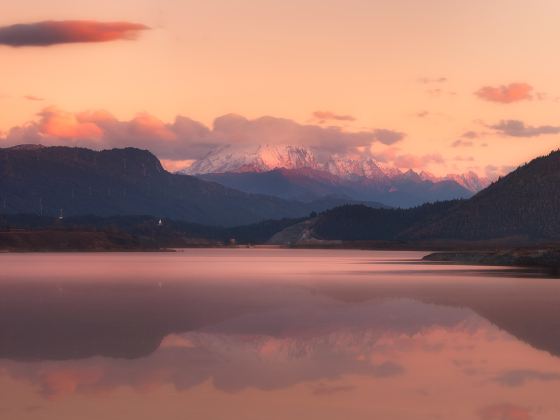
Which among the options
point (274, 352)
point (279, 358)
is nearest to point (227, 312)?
point (274, 352)

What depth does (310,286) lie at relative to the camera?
254ft

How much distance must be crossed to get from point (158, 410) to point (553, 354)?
16654mm

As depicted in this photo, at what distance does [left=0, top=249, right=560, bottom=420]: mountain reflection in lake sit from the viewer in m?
22.9

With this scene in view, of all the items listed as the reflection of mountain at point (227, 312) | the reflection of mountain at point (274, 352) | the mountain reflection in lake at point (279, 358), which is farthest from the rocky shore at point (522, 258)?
the reflection of mountain at point (274, 352)

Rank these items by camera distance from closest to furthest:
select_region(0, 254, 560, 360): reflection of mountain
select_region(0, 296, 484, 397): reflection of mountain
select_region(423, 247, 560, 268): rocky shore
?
select_region(0, 296, 484, 397): reflection of mountain → select_region(0, 254, 560, 360): reflection of mountain → select_region(423, 247, 560, 268): rocky shore

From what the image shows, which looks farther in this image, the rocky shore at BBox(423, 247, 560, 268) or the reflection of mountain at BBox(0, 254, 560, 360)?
the rocky shore at BBox(423, 247, 560, 268)

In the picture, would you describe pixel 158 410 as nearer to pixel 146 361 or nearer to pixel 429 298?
pixel 146 361

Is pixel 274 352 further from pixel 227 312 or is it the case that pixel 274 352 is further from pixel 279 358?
pixel 227 312

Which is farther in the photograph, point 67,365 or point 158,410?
point 67,365

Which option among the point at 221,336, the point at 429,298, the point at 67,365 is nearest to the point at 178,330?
the point at 221,336

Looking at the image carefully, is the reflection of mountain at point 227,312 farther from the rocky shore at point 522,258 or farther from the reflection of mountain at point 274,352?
the rocky shore at point 522,258

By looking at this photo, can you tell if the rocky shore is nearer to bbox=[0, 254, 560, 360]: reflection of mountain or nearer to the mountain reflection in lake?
bbox=[0, 254, 560, 360]: reflection of mountain

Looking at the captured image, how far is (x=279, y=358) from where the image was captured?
3125 centimetres

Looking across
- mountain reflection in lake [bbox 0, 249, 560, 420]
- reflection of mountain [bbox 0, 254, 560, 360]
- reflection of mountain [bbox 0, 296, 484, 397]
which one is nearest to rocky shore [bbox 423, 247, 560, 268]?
reflection of mountain [bbox 0, 254, 560, 360]
